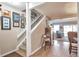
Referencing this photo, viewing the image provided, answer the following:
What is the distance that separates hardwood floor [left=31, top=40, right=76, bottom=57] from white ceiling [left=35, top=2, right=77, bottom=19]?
644 millimetres

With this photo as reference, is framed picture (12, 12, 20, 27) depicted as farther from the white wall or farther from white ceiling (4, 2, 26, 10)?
white ceiling (4, 2, 26, 10)

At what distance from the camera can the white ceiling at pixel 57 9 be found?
279 cm

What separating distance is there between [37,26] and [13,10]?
709 mm

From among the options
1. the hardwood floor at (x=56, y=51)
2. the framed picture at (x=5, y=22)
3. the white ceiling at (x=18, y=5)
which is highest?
the white ceiling at (x=18, y=5)

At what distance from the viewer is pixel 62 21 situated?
→ 2.87 metres

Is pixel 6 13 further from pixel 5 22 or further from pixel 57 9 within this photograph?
pixel 57 9

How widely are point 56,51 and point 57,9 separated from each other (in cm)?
101

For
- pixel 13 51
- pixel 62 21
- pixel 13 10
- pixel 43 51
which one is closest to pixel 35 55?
pixel 43 51

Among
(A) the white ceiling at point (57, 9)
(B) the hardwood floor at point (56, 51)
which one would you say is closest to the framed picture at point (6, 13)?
(A) the white ceiling at point (57, 9)

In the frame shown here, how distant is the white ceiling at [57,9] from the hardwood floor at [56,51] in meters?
0.64

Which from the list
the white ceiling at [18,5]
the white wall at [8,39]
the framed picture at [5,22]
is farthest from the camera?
the framed picture at [5,22]

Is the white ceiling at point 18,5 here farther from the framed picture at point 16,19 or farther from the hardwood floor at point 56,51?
the hardwood floor at point 56,51

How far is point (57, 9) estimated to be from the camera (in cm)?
298

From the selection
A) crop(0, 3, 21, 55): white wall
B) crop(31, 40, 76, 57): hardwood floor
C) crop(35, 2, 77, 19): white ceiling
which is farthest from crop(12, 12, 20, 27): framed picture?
crop(31, 40, 76, 57): hardwood floor
